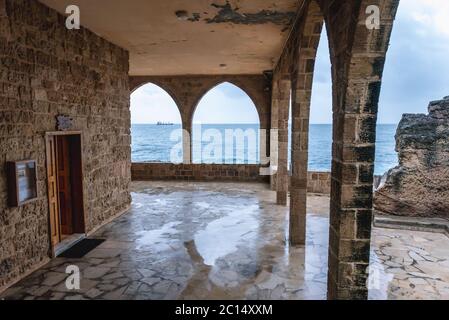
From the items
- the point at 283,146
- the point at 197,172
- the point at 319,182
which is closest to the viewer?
the point at 283,146

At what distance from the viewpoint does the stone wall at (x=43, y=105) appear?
3539 millimetres

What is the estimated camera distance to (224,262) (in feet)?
13.5

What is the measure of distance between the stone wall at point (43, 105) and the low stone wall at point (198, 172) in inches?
169

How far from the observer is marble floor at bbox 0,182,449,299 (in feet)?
11.0

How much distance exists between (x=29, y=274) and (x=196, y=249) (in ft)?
6.70

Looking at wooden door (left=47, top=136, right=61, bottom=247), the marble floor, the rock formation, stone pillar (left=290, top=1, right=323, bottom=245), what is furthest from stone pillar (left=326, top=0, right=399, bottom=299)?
wooden door (left=47, top=136, right=61, bottom=247)

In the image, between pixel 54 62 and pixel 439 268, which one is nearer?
pixel 439 268

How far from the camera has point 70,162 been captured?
513cm

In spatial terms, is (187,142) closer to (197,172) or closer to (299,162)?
(197,172)

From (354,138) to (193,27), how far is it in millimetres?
3631

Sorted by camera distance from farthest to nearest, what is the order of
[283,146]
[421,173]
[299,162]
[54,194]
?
[283,146] < [421,173] < [54,194] < [299,162]

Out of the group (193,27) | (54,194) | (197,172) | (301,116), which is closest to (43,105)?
(54,194)
